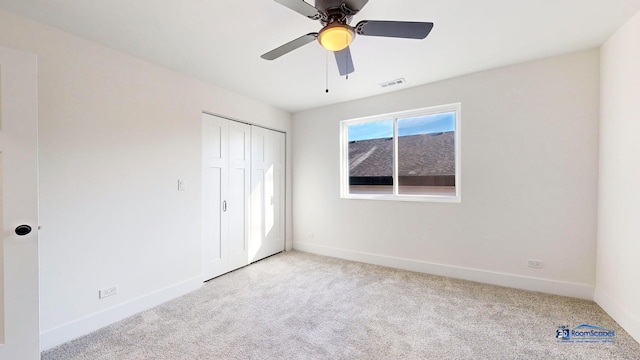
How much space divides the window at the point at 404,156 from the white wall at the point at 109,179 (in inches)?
88.6

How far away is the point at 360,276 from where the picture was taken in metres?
3.26

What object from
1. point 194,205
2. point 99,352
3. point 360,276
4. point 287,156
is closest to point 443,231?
point 360,276

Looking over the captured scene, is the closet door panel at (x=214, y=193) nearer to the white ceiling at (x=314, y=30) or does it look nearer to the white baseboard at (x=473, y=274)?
the white ceiling at (x=314, y=30)

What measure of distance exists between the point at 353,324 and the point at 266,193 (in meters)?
2.45

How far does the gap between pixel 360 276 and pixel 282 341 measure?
5.01ft

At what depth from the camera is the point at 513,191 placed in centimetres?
283

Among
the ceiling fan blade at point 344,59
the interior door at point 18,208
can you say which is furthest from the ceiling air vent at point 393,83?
the interior door at point 18,208

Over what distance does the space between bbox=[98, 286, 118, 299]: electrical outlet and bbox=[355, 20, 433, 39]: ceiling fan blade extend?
2913mm

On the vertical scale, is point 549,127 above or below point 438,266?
above

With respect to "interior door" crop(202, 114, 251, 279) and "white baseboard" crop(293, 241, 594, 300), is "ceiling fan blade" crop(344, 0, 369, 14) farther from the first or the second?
"white baseboard" crop(293, 241, 594, 300)

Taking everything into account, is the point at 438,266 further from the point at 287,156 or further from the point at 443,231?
the point at 287,156

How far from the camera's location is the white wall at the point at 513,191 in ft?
8.32

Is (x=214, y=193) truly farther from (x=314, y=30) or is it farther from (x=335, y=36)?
(x=335, y=36)

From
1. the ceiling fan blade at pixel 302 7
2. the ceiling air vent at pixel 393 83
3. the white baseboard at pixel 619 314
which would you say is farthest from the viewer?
the ceiling air vent at pixel 393 83
